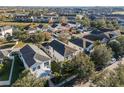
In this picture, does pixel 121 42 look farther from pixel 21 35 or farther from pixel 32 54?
pixel 21 35

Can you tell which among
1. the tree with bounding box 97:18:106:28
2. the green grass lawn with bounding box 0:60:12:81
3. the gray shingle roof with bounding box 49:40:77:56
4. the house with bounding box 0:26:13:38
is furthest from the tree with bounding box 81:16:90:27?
the green grass lawn with bounding box 0:60:12:81

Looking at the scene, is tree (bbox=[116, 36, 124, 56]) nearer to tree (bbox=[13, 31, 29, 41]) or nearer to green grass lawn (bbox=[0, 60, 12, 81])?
tree (bbox=[13, 31, 29, 41])

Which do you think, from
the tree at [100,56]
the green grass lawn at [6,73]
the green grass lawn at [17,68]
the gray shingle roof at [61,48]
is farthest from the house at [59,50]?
the green grass lawn at [6,73]

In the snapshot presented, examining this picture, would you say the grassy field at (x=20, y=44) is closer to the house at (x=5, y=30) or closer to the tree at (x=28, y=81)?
the house at (x=5, y=30)

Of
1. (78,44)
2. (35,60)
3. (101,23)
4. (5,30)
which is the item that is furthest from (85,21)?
(5,30)
